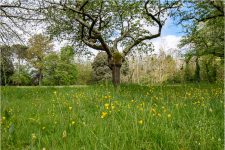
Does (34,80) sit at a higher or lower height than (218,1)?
lower

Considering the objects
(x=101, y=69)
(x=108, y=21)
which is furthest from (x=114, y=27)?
(x=101, y=69)

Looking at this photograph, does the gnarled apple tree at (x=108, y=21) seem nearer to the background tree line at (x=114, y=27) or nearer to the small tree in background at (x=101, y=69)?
the background tree line at (x=114, y=27)

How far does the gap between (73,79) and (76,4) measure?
77.3ft

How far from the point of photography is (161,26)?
16281mm

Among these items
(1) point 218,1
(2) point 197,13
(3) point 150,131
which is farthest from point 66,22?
(3) point 150,131

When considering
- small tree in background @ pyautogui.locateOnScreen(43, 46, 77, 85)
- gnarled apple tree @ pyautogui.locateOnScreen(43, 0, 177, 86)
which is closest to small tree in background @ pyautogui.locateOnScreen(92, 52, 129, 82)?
small tree in background @ pyautogui.locateOnScreen(43, 46, 77, 85)

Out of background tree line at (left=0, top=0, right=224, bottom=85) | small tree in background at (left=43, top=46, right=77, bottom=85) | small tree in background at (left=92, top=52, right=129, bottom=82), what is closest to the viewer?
background tree line at (left=0, top=0, right=224, bottom=85)

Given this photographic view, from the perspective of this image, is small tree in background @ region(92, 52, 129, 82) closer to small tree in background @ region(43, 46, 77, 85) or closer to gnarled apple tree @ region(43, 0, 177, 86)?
small tree in background @ region(43, 46, 77, 85)

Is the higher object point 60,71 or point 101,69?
point 101,69

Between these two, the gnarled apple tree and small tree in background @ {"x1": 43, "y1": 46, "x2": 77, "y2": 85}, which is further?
small tree in background @ {"x1": 43, "y1": 46, "x2": 77, "y2": 85}

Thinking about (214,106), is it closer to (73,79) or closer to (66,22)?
(66,22)

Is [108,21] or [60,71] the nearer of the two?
[108,21]

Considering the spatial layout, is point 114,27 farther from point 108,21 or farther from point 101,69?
point 101,69

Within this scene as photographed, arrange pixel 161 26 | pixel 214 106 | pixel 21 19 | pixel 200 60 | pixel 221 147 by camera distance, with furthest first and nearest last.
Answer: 1. pixel 200 60
2. pixel 161 26
3. pixel 21 19
4. pixel 214 106
5. pixel 221 147
